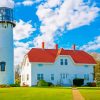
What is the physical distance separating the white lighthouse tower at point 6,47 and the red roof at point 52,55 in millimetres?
4482

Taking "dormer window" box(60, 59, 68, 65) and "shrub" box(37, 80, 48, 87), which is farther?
"dormer window" box(60, 59, 68, 65)

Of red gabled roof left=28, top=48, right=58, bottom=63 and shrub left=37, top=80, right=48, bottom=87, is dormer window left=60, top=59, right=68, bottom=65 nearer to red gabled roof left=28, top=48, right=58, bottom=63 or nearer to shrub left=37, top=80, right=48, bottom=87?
red gabled roof left=28, top=48, right=58, bottom=63

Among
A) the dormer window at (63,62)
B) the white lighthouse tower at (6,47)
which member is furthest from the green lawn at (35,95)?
the dormer window at (63,62)

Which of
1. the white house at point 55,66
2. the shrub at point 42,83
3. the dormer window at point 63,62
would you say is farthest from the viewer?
the dormer window at point 63,62

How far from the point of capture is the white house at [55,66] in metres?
52.7

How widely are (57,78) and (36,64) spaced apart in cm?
381

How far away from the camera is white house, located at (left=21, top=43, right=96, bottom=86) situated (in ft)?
173

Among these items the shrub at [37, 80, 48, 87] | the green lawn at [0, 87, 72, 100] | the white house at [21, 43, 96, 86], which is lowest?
the green lawn at [0, 87, 72, 100]

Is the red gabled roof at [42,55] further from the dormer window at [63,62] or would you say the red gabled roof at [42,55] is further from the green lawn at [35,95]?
the green lawn at [35,95]

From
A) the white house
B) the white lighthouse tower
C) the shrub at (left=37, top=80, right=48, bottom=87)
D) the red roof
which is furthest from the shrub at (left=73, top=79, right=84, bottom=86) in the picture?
the white lighthouse tower

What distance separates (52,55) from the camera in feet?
A: 180

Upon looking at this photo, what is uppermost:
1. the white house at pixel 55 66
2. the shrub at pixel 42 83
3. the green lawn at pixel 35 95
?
the white house at pixel 55 66

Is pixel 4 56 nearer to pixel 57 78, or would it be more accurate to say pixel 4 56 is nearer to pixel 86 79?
pixel 57 78

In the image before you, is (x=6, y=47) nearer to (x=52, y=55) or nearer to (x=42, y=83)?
(x=42, y=83)
